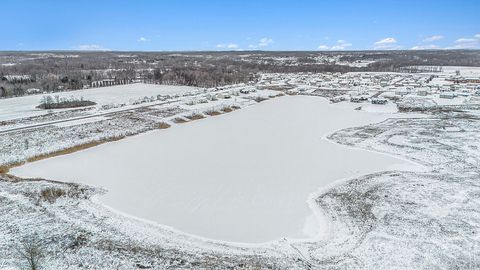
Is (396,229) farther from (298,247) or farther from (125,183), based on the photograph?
(125,183)

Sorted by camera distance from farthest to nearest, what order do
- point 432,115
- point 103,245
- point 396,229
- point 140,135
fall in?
point 432,115
point 140,135
point 396,229
point 103,245

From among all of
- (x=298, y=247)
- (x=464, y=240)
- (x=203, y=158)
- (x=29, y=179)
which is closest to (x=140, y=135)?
(x=203, y=158)

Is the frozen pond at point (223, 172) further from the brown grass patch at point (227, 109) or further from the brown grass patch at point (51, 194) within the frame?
the brown grass patch at point (227, 109)

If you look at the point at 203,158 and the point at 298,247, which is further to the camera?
the point at 203,158

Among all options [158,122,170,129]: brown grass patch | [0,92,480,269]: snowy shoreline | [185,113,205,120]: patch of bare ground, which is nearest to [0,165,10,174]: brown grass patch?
[0,92,480,269]: snowy shoreline

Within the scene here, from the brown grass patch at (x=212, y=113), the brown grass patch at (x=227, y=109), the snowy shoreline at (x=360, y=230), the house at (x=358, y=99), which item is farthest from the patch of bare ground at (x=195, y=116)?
the house at (x=358, y=99)

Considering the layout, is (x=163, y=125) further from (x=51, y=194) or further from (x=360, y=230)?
(x=360, y=230)

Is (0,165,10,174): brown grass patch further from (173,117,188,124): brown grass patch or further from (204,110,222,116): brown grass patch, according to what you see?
(204,110,222,116): brown grass patch

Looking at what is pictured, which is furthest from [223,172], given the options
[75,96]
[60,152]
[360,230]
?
[75,96]
